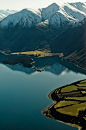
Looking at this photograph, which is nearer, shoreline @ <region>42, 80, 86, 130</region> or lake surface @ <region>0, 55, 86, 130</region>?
shoreline @ <region>42, 80, 86, 130</region>

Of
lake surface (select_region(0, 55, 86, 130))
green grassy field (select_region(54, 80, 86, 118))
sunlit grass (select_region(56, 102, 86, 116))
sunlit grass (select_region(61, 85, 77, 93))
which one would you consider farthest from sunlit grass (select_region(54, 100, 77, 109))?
sunlit grass (select_region(61, 85, 77, 93))

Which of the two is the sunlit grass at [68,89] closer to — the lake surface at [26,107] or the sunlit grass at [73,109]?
the lake surface at [26,107]

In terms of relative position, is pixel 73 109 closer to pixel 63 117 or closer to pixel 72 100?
pixel 63 117

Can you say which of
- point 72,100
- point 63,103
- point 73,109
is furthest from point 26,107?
point 72,100

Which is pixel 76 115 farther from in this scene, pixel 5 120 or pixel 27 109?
pixel 5 120

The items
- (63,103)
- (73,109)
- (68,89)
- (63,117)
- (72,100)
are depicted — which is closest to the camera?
(63,117)

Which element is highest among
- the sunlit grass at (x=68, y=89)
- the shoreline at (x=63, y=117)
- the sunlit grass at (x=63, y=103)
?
the sunlit grass at (x=68, y=89)

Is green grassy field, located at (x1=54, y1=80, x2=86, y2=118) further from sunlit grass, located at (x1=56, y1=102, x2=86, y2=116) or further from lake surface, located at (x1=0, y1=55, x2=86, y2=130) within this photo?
lake surface, located at (x1=0, y1=55, x2=86, y2=130)

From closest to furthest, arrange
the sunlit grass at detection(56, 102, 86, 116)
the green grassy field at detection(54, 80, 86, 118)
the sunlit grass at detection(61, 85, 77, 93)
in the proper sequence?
the sunlit grass at detection(56, 102, 86, 116) → the green grassy field at detection(54, 80, 86, 118) → the sunlit grass at detection(61, 85, 77, 93)

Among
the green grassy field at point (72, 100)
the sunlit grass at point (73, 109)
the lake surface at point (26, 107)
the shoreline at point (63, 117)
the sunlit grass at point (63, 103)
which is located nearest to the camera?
the shoreline at point (63, 117)

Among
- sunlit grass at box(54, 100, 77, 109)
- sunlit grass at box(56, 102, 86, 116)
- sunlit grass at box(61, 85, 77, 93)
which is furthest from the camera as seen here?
sunlit grass at box(61, 85, 77, 93)

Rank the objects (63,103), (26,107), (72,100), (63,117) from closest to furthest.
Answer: (63,117) < (26,107) < (63,103) < (72,100)

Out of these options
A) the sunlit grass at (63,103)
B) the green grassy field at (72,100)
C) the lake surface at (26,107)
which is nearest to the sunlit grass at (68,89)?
the green grassy field at (72,100)
